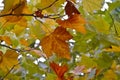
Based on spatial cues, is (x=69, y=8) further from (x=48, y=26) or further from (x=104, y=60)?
(x=104, y=60)

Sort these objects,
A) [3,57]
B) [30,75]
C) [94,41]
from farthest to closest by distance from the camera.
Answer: [30,75], [94,41], [3,57]

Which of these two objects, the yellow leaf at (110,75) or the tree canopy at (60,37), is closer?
the tree canopy at (60,37)

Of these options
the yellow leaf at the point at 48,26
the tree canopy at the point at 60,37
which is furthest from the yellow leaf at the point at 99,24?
the yellow leaf at the point at 48,26

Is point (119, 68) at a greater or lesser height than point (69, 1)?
lesser

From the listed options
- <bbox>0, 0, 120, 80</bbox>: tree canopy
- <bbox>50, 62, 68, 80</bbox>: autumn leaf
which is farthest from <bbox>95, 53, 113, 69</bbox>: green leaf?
<bbox>50, 62, 68, 80</bbox>: autumn leaf

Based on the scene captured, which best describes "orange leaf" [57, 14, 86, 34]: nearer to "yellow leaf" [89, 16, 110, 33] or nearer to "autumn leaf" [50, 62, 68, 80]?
"autumn leaf" [50, 62, 68, 80]

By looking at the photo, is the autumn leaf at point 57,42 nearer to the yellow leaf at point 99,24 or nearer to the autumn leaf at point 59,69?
the autumn leaf at point 59,69

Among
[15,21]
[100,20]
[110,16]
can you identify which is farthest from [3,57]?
[110,16]

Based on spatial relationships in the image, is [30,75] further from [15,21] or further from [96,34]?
[15,21]
